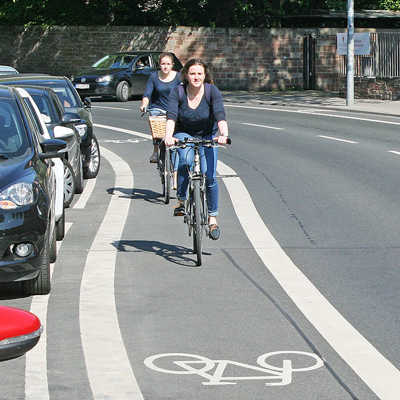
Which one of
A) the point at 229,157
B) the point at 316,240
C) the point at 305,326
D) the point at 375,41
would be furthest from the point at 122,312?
the point at 375,41

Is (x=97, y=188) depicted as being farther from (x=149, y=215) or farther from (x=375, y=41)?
(x=375, y=41)

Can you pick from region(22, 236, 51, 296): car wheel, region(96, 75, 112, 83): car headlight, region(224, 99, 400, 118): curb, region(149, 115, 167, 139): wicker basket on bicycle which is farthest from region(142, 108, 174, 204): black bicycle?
region(96, 75, 112, 83): car headlight

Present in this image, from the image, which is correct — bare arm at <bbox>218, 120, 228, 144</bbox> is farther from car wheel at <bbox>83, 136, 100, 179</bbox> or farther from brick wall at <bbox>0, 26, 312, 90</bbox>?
brick wall at <bbox>0, 26, 312, 90</bbox>

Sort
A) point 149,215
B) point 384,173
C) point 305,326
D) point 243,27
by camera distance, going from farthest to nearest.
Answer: point 243,27
point 384,173
point 149,215
point 305,326

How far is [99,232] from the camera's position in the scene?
11.4 m

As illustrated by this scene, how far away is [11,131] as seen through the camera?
921 centimetres

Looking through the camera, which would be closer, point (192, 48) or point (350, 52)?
point (350, 52)

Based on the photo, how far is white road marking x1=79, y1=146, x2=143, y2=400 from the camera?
5.94 m

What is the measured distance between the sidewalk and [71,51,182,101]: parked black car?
3145 millimetres

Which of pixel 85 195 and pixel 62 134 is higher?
pixel 62 134

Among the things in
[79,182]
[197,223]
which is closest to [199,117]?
[197,223]

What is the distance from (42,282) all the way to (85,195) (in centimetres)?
636

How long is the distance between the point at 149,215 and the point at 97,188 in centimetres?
285

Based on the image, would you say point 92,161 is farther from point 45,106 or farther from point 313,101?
point 313,101
